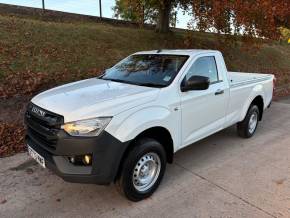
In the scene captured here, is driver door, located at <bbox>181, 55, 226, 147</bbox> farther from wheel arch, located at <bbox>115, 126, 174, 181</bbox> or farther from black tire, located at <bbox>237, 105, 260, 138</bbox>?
black tire, located at <bbox>237, 105, 260, 138</bbox>

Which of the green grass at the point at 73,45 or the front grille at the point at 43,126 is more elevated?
the green grass at the point at 73,45

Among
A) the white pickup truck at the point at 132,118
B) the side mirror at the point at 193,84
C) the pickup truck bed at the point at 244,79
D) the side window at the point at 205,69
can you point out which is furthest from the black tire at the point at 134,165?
the pickup truck bed at the point at 244,79

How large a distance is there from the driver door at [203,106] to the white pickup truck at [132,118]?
1 cm

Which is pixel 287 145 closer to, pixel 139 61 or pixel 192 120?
pixel 192 120

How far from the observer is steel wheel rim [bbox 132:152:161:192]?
3.89 meters

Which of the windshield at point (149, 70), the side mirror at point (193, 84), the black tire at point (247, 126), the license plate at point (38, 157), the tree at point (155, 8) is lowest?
the black tire at point (247, 126)

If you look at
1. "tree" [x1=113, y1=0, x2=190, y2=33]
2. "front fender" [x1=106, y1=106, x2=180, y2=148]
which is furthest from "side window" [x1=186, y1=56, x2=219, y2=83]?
"tree" [x1=113, y1=0, x2=190, y2=33]

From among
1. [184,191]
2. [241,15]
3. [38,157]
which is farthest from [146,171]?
[241,15]

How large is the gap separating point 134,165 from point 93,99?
2.92 feet

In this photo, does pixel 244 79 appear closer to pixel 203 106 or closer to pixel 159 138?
pixel 203 106

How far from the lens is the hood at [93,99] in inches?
138

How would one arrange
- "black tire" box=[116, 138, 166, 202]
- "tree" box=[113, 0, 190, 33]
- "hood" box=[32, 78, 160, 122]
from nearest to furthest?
"hood" box=[32, 78, 160, 122], "black tire" box=[116, 138, 166, 202], "tree" box=[113, 0, 190, 33]

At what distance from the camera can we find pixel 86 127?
3.43 meters

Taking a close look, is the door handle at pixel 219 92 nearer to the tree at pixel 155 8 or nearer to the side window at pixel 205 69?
the side window at pixel 205 69
